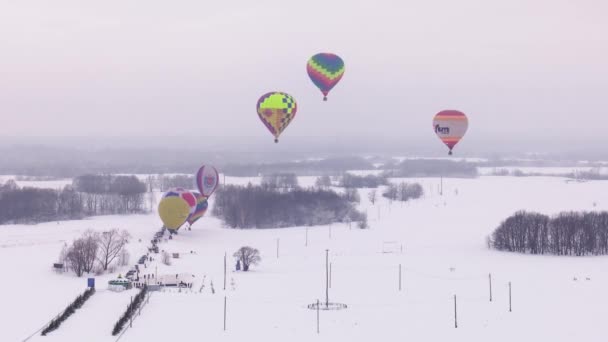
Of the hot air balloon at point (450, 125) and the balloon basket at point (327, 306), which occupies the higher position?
the hot air balloon at point (450, 125)

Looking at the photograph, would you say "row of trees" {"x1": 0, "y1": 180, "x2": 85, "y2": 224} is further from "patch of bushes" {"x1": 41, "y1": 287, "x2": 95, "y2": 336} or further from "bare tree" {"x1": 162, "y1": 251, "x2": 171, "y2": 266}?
"patch of bushes" {"x1": 41, "y1": 287, "x2": 95, "y2": 336}

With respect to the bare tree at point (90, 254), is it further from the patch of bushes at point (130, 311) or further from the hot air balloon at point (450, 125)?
the hot air balloon at point (450, 125)

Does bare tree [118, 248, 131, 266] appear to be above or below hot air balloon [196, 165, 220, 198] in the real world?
below

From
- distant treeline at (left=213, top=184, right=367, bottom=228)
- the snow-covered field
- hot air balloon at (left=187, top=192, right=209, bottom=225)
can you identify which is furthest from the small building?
distant treeline at (left=213, top=184, right=367, bottom=228)

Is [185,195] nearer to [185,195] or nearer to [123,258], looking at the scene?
[185,195]

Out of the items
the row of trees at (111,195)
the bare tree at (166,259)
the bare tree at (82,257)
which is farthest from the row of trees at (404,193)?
the bare tree at (82,257)

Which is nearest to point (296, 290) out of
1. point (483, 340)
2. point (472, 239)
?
point (483, 340)

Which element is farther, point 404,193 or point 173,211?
point 404,193

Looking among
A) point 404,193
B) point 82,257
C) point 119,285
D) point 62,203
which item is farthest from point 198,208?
point 404,193
